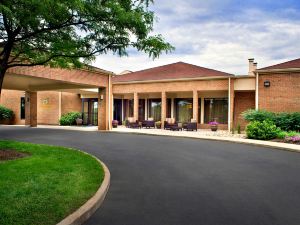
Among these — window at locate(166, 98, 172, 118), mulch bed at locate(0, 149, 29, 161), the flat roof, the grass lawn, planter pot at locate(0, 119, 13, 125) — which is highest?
the flat roof

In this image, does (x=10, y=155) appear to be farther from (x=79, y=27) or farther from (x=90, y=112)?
(x=90, y=112)

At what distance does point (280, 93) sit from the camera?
845 inches

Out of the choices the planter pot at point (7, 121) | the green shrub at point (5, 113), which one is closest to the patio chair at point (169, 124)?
the green shrub at point (5, 113)

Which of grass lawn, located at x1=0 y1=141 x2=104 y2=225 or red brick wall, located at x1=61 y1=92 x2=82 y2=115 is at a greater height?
red brick wall, located at x1=61 y1=92 x2=82 y2=115

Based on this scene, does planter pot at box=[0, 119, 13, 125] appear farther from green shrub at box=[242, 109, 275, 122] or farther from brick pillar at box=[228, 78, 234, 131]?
green shrub at box=[242, 109, 275, 122]

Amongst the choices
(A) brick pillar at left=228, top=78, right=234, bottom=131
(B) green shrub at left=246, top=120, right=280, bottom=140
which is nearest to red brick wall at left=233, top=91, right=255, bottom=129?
(A) brick pillar at left=228, top=78, right=234, bottom=131

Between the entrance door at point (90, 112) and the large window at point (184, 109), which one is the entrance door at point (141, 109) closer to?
the large window at point (184, 109)

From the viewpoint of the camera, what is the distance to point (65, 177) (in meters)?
6.63

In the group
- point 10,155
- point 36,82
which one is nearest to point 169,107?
point 36,82

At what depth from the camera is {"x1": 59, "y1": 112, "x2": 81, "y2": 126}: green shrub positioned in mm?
30453

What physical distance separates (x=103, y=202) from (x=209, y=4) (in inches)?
448

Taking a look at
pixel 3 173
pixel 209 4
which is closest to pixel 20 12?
pixel 3 173

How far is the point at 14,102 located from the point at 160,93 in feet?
59.4

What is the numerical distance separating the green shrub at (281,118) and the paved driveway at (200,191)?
9487mm
